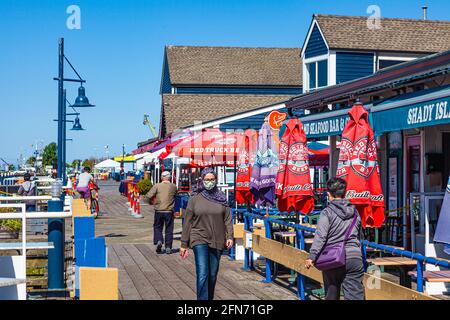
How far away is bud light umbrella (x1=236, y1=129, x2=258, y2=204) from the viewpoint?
16250 mm

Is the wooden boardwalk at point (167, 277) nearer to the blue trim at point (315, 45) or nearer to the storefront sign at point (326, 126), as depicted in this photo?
the storefront sign at point (326, 126)

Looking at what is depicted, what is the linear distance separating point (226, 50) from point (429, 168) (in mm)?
37402

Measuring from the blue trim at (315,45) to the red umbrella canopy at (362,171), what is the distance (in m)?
19.8

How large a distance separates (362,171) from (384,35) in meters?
21.5

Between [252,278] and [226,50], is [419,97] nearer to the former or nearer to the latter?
[252,278]

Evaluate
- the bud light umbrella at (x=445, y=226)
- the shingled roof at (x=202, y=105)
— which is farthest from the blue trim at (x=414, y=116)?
Result: the shingled roof at (x=202, y=105)

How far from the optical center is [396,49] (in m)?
29.8

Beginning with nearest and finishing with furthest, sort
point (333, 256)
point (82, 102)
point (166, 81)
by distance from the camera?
point (333, 256) → point (82, 102) → point (166, 81)

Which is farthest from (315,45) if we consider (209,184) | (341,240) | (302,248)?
(341,240)

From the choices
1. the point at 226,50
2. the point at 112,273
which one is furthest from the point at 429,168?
the point at 226,50

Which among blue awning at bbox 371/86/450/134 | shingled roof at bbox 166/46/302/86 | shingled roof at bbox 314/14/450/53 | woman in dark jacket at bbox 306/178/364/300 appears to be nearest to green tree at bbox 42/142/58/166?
shingled roof at bbox 166/46/302/86

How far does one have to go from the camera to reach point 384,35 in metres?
30.6

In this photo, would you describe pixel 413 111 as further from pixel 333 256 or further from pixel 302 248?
pixel 333 256

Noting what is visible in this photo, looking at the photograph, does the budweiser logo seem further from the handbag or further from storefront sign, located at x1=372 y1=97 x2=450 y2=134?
the handbag
